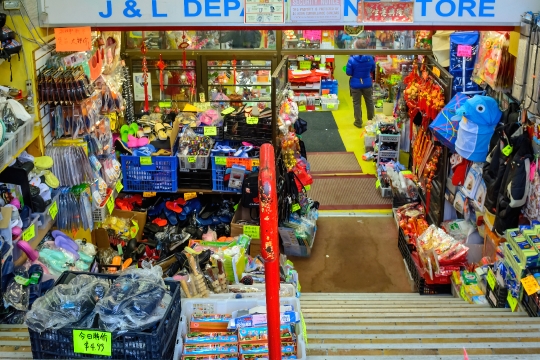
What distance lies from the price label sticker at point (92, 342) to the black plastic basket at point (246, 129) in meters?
4.35

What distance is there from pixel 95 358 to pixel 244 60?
5380 mm

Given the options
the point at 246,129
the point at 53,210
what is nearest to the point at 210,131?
the point at 246,129

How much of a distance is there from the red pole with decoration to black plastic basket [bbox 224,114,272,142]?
188 inches

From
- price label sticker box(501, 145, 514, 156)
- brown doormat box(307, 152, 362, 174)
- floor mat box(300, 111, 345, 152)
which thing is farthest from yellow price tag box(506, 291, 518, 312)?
floor mat box(300, 111, 345, 152)

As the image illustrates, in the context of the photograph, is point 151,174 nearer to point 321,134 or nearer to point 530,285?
point 530,285

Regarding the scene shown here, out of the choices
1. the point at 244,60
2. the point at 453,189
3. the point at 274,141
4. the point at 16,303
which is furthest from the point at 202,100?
the point at 16,303

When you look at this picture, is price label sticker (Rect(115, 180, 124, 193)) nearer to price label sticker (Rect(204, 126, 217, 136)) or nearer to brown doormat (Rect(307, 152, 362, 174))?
price label sticker (Rect(204, 126, 217, 136))

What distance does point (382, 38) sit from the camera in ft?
28.9

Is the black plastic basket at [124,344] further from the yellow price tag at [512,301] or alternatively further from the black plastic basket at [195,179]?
the black plastic basket at [195,179]

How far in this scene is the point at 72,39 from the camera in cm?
529

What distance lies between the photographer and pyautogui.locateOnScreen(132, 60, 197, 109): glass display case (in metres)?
8.41

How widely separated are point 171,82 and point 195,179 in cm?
155

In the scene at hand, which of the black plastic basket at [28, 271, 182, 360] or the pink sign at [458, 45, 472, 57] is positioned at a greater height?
the pink sign at [458, 45, 472, 57]

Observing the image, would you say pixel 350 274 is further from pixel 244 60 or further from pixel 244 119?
pixel 244 60
